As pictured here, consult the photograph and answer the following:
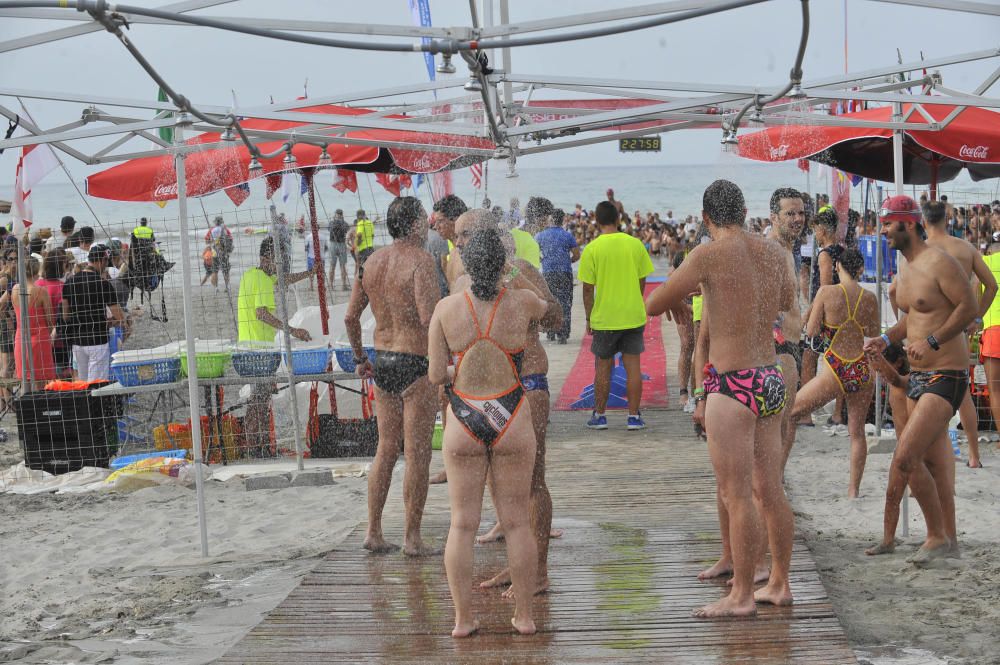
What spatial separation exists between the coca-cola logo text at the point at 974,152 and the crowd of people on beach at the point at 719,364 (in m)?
0.95

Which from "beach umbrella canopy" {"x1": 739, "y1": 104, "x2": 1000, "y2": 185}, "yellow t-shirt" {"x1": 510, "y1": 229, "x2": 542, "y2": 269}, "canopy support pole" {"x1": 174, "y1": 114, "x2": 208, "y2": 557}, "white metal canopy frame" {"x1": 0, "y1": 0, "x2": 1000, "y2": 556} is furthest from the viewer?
"yellow t-shirt" {"x1": 510, "y1": 229, "x2": 542, "y2": 269}

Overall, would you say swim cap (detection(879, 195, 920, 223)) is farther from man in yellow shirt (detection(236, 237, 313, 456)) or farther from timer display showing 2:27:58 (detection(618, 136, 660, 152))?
timer display showing 2:27:58 (detection(618, 136, 660, 152))

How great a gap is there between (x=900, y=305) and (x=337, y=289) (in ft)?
67.0

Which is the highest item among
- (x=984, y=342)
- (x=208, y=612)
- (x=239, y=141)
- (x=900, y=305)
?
(x=239, y=141)

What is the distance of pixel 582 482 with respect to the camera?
699 centimetres

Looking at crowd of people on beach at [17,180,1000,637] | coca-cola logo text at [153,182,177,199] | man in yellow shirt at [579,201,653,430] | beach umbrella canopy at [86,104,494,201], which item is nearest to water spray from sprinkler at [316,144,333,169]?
beach umbrella canopy at [86,104,494,201]

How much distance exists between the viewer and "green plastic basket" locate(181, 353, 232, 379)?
8.45 metres

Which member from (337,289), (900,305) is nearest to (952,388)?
(900,305)

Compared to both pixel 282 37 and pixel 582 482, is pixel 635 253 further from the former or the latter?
pixel 282 37

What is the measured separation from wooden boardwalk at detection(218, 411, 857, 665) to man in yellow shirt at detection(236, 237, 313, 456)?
8.94 ft

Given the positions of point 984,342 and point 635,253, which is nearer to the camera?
point 984,342

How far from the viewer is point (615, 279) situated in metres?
8.62

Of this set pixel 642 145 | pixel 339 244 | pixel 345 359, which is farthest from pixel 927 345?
pixel 339 244

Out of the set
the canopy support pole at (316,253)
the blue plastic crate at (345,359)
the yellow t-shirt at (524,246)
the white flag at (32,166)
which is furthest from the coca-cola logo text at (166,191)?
the yellow t-shirt at (524,246)
